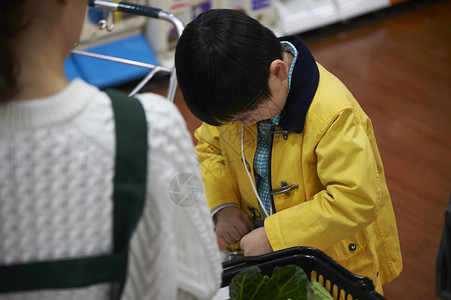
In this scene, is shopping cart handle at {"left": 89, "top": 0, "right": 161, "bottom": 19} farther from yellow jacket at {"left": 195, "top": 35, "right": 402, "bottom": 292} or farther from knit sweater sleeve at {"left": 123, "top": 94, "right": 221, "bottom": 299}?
knit sweater sleeve at {"left": 123, "top": 94, "right": 221, "bottom": 299}

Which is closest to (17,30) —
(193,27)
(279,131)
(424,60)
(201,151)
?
(193,27)

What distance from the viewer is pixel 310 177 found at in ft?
4.16

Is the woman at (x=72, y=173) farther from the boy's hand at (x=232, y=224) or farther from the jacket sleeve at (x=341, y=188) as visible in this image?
the boy's hand at (x=232, y=224)

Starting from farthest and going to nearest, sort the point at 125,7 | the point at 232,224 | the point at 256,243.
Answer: the point at 125,7
the point at 232,224
the point at 256,243

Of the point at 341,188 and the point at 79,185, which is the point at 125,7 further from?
the point at 79,185

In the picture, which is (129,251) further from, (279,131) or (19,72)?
(279,131)

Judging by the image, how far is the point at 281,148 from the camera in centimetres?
Answer: 127

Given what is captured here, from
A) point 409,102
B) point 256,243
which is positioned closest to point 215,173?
point 256,243

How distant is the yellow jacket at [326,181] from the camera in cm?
117

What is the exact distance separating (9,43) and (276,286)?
66 centimetres

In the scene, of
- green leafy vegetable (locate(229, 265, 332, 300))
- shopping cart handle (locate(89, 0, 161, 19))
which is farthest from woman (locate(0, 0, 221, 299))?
shopping cart handle (locate(89, 0, 161, 19))

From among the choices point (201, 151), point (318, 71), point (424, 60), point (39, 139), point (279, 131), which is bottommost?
point (424, 60)

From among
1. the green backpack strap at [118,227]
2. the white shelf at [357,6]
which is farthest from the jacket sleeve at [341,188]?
the white shelf at [357,6]

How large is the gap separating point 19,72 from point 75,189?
0.14 meters
